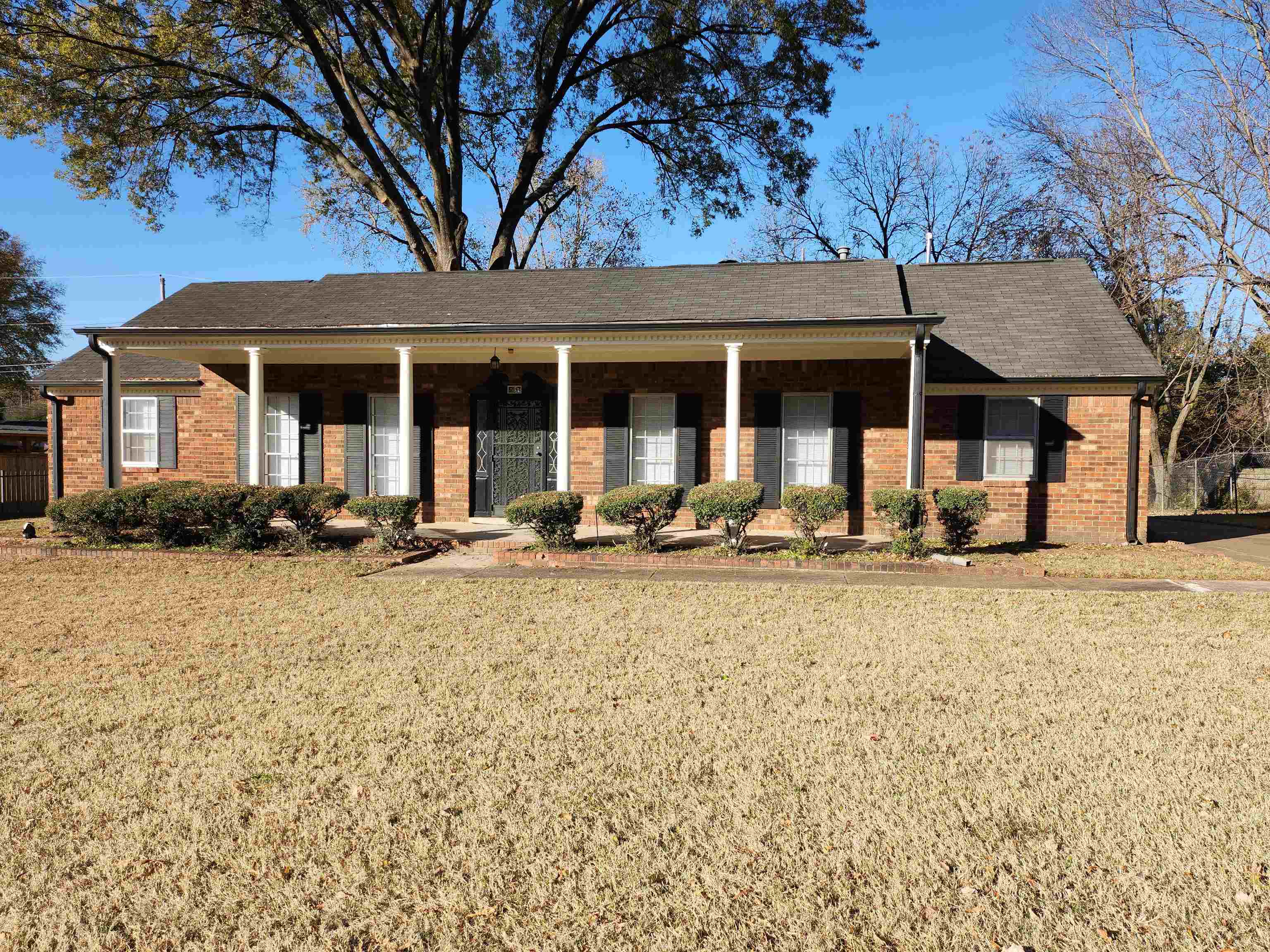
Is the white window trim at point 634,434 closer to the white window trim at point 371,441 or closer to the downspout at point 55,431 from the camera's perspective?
the white window trim at point 371,441

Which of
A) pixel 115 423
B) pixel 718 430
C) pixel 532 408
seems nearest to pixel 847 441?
pixel 718 430

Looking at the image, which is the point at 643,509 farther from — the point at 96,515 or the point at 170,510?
the point at 96,515

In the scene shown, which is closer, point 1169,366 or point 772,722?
point 772,722

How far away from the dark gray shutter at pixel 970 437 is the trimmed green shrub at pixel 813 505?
11.0 ft

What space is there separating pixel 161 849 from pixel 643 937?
1878 millimetres

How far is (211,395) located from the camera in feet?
47.1

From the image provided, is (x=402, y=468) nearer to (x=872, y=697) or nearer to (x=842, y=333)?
(x=842, y=333)

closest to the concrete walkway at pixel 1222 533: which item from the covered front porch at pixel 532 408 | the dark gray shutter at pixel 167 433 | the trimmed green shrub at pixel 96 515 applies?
the covered front porch at pixel 532 408

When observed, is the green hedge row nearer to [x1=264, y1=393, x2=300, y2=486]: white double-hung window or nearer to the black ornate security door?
[x1=264, y1=393, x2=300, y2=486]: white double-hung window

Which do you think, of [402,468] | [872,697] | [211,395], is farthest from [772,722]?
[211,395]

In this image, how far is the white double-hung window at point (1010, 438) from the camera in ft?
39.7

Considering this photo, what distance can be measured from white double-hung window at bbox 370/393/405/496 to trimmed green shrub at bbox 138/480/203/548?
11.3 feet

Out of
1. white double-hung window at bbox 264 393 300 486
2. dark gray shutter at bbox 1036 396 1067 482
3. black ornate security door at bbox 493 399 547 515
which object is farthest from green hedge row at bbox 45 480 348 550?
dark gray shutter at bbox 1036 396 1067 482

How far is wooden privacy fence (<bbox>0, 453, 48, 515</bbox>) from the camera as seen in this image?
17297mm
